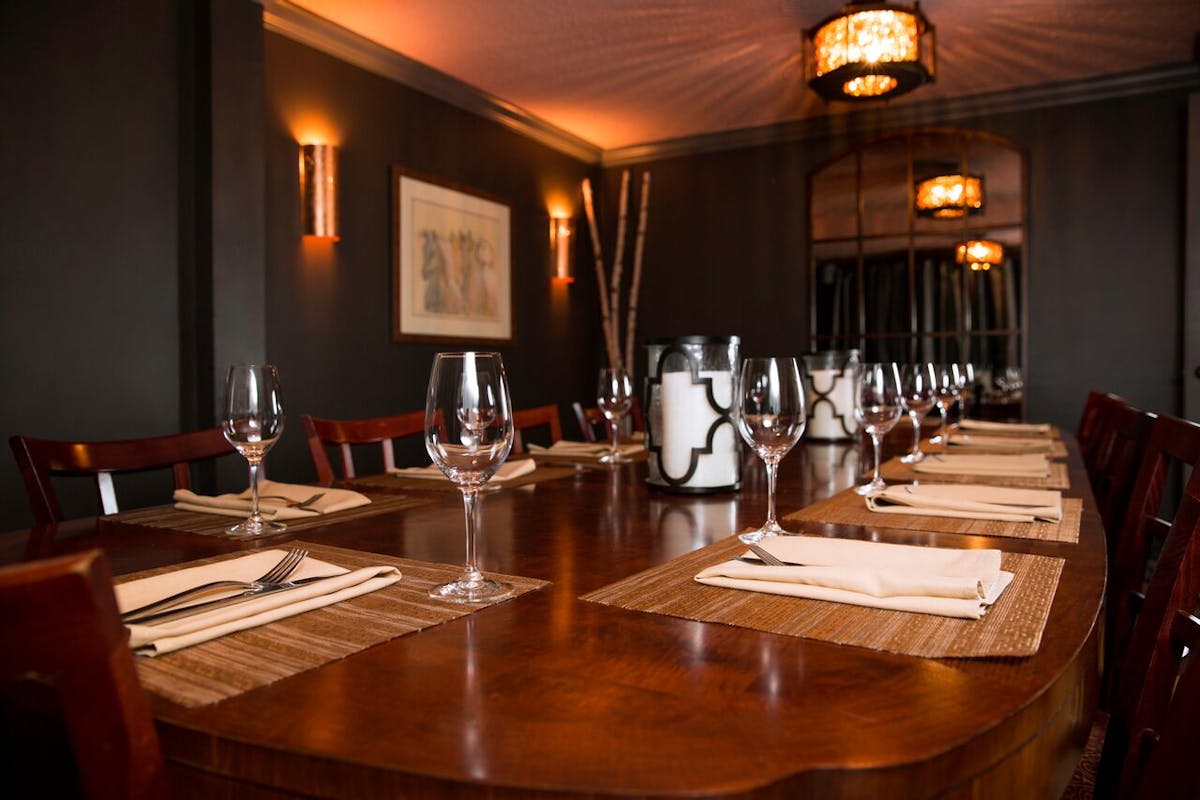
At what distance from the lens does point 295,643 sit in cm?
67

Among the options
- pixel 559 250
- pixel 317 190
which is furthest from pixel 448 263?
pixel 559 250

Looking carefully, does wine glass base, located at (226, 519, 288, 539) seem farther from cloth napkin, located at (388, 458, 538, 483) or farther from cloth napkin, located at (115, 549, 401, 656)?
cloth napkin, located at (388, 458, 538, 483)

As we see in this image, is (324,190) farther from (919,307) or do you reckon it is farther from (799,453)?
(919,307)

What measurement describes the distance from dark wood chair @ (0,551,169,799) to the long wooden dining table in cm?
8

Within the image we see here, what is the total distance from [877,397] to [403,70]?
381cm

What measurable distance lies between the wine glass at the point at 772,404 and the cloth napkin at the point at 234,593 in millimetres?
473

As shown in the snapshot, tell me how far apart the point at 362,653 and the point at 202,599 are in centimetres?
19

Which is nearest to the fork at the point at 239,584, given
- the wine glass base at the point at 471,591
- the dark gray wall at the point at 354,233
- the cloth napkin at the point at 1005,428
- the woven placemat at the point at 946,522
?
the wine glass base at the point at 471,591

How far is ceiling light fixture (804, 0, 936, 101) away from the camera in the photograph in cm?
304

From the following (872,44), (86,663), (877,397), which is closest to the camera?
(86,663)

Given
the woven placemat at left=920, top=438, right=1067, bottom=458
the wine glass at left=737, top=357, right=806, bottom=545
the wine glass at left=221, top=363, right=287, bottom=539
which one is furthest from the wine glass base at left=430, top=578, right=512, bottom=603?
the woven placemat at left=920, top=438, right=1067, bottom=458

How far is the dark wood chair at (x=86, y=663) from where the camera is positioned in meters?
0.37

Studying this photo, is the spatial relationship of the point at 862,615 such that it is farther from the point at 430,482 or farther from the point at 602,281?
the point at 602,281

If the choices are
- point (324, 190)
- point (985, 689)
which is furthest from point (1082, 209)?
point (985, 689)
